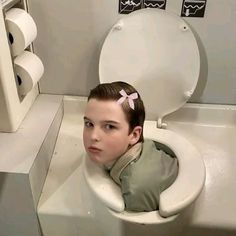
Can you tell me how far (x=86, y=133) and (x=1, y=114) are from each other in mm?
290

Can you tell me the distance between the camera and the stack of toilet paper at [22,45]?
2.81ft

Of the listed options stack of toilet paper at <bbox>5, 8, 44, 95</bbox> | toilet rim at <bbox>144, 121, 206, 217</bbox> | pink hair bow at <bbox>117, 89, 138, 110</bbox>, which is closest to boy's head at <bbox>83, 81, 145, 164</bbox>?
pink hair bow at <bbox>117, 89, 138, 110</bbox>

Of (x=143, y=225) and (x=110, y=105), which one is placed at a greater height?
(x=110, y=105)

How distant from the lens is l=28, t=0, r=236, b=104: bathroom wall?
3.36ft

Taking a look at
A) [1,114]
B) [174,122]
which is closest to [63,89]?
[1,114]

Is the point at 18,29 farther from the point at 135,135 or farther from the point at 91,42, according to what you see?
the point at 135,135

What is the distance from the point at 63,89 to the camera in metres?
1.21

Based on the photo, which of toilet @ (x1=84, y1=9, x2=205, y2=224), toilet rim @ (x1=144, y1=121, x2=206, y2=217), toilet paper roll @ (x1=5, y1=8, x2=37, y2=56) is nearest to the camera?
toilet rim @ (x1=144, y1=121, x2=206, y2=217)

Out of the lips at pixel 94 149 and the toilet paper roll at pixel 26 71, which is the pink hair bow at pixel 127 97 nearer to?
the lips at pixel 94 149

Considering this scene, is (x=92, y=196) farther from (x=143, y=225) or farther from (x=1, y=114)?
(x=1, y=114)

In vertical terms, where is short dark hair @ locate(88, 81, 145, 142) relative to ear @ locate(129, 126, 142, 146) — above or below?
above

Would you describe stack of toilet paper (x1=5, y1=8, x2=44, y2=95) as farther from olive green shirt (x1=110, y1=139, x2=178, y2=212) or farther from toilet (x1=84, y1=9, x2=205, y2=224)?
olive green shirt (x1=110, y1=139, x2=178, y2=212)

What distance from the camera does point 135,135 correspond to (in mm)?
815

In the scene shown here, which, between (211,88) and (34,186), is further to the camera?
(211,88)
